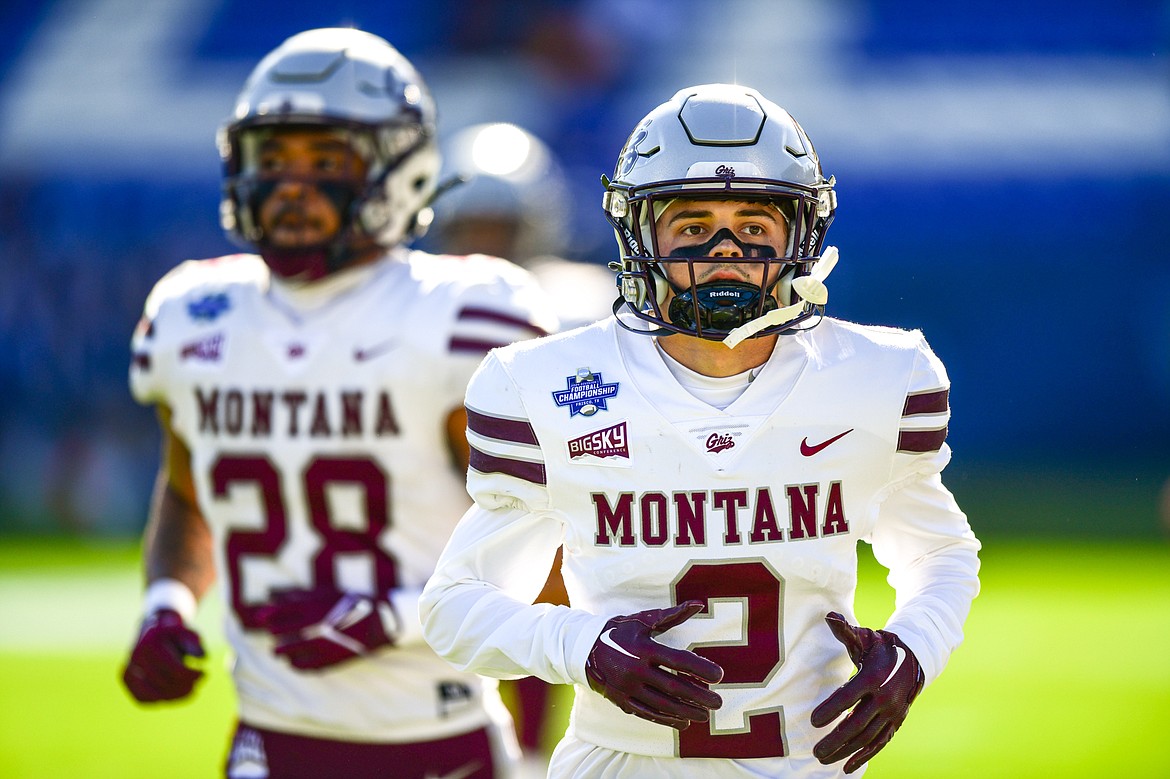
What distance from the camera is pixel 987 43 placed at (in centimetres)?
1493

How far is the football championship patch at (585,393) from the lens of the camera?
2279mm

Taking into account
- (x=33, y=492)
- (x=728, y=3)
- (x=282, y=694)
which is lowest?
(x=33, y=492)

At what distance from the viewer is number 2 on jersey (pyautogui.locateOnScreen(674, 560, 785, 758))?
7.24 ft

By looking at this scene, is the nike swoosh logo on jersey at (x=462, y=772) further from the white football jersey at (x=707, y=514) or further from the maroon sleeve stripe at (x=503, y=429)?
the maroon sleeve stripe at (x=503, y=429)

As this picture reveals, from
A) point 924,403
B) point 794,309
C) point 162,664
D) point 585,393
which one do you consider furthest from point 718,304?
point 162,664

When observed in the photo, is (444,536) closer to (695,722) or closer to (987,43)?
(695,722)

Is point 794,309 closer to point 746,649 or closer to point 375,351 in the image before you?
point 746,649

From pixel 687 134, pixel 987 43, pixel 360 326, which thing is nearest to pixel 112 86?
pixel 987 43

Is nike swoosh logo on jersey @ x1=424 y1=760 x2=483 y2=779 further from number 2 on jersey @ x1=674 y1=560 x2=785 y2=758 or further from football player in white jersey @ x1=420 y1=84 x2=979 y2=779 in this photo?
number 2 on jersey @ x1=674 y1=560 x2=785 y2=758

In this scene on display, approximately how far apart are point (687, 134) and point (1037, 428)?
11802mm

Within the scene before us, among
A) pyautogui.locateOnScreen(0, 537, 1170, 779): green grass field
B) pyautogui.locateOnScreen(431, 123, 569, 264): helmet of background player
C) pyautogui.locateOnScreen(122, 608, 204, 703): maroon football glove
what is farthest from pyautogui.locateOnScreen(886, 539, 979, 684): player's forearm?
pyautogui.locateOnScreen(0, 537, 1170, 779): green grass field

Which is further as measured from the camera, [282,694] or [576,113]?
[576,113]

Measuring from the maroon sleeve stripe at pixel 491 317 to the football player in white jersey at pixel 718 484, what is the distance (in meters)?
0.80

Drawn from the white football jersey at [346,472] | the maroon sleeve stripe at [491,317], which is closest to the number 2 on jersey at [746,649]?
the white football jersey at [346,472]
